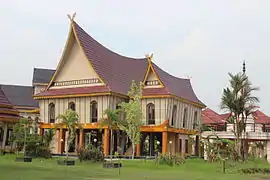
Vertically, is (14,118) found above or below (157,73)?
below

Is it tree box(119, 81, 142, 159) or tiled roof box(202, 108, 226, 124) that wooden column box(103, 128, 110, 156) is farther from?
tiled roof box(202, 108, 226, 124)

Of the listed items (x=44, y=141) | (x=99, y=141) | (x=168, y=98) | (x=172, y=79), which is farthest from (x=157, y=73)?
(x=44, y=141)

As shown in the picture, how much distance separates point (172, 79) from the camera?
130 ft

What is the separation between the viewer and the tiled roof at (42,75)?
63.4 metres

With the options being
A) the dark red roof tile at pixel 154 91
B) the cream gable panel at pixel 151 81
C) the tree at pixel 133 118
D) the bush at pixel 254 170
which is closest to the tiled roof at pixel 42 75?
the cream gable panel at pixel 151 81

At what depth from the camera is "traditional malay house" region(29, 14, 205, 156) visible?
3431cm

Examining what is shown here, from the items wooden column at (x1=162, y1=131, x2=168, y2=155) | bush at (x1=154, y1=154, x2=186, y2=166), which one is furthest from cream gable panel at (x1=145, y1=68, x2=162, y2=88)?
bush at (x1=154, y1=154, x2=186, y2=166)

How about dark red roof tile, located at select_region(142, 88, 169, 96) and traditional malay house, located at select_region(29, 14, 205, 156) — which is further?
traditional malay house, located at select_region(29, 14, 205, 156)

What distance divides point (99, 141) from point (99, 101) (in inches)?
175

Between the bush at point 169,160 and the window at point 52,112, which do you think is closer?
the bush at point 169,160

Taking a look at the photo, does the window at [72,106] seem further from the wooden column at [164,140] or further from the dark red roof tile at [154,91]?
the wooden column at [164,140]

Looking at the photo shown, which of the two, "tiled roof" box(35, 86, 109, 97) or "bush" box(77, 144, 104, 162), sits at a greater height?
"tiled roof" box(35, 86, 109, 97)

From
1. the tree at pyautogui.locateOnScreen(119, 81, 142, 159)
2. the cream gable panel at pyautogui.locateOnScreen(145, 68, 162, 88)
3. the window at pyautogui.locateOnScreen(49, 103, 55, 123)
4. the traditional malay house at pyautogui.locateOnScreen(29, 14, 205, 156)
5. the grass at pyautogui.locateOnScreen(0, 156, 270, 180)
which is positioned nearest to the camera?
the grass at pyautogui.locateOnScreen(0, 156, 270, 180)

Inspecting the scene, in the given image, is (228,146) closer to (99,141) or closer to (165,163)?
(165,163)
